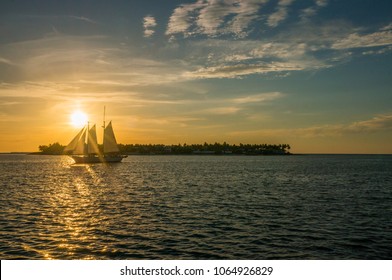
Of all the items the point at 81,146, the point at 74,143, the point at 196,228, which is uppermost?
the point at 74,143

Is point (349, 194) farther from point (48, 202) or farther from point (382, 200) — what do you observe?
point (48, 202)

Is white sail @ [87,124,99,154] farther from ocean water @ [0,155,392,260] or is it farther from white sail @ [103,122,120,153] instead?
ocean water @ [0,155,392,260]

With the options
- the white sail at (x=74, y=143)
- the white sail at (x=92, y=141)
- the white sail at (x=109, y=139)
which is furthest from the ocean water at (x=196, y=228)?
the white sail at (x=92, y=141)

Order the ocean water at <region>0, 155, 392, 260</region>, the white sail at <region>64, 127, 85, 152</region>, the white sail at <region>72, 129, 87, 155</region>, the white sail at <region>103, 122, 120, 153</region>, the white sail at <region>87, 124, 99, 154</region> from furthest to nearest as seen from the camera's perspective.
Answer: the white sail at <region>87, 124, 99, 154</region>
the white sail at <region>103, 122, 120, 153</region>
the white sail at <region>72, 129, 87, 155</region>
the white sail at <region>64, 127, 85, 152</region>
the ocean water at <region>0, 155, 392, 260</region>

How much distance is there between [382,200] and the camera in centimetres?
4944

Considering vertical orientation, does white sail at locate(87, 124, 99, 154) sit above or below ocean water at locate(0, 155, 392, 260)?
above

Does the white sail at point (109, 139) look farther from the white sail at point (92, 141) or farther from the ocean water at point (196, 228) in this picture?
the ocean water at point (196, 228)

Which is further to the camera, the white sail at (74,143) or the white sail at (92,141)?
the white sail at (92,141)

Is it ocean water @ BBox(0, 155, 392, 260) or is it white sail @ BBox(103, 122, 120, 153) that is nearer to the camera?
ocean water @ BBox(0, 155, 392, 260)

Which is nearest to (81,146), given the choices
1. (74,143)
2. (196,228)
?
(74,143)

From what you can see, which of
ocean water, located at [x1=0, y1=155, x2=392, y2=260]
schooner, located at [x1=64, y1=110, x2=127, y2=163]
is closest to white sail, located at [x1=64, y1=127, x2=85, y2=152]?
schooner, located at [x1=64, y1=110, x2=127, y2=163]

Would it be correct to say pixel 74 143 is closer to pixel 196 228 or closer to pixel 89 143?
pixel 89 143
